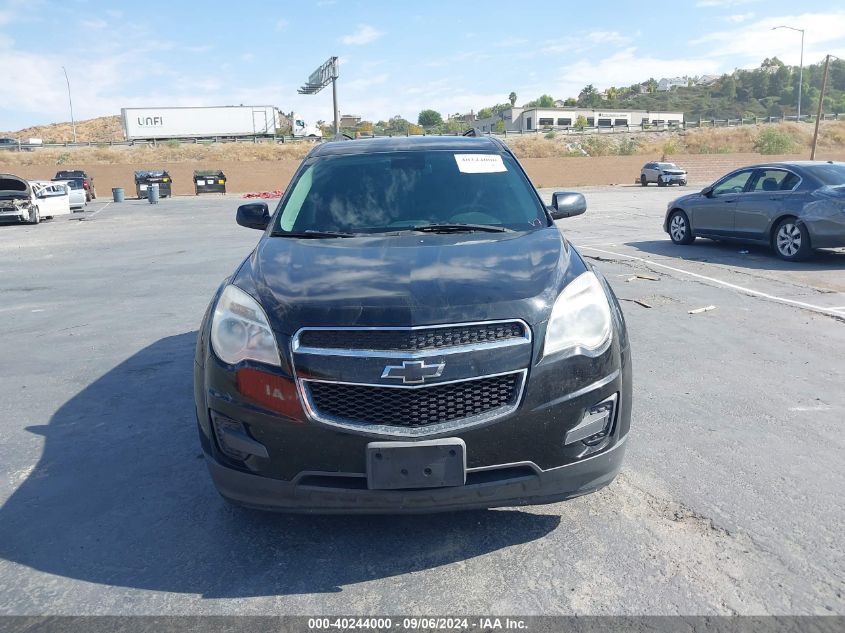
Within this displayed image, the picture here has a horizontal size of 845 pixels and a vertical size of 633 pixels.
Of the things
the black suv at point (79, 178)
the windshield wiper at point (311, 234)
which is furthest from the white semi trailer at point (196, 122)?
the windshield wiper at point (311, 234)

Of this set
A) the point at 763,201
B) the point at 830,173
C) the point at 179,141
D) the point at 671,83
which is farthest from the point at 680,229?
the point at 671,83

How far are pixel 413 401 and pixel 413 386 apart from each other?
0.07 metres

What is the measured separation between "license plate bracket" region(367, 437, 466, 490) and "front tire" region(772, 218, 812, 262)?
32.3 ft

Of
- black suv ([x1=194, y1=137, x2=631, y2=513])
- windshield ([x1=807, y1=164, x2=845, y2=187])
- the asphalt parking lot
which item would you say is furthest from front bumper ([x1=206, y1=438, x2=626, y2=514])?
windshield ([x1=807, y1=164, x2=845, y2=187])

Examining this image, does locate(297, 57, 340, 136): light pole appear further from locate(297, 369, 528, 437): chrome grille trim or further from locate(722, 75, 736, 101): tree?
locate(722, 75, 736, 101): tree

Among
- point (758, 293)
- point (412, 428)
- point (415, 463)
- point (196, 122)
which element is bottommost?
point (758, 293)

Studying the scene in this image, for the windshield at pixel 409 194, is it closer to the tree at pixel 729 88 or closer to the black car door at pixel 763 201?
the black car door at pixel 763 201

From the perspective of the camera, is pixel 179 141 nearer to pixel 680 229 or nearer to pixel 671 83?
pixel 680 229

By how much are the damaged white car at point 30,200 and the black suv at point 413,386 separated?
24.2m

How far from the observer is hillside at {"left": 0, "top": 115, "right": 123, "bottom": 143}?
499 ft

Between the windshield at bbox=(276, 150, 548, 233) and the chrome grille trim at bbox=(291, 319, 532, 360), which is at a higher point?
the windshield at bbox=(276, 150, 548, 233)

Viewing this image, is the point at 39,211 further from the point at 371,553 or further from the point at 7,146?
the point at 7,146

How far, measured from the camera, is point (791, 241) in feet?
35.5

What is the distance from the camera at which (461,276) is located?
121 inches
